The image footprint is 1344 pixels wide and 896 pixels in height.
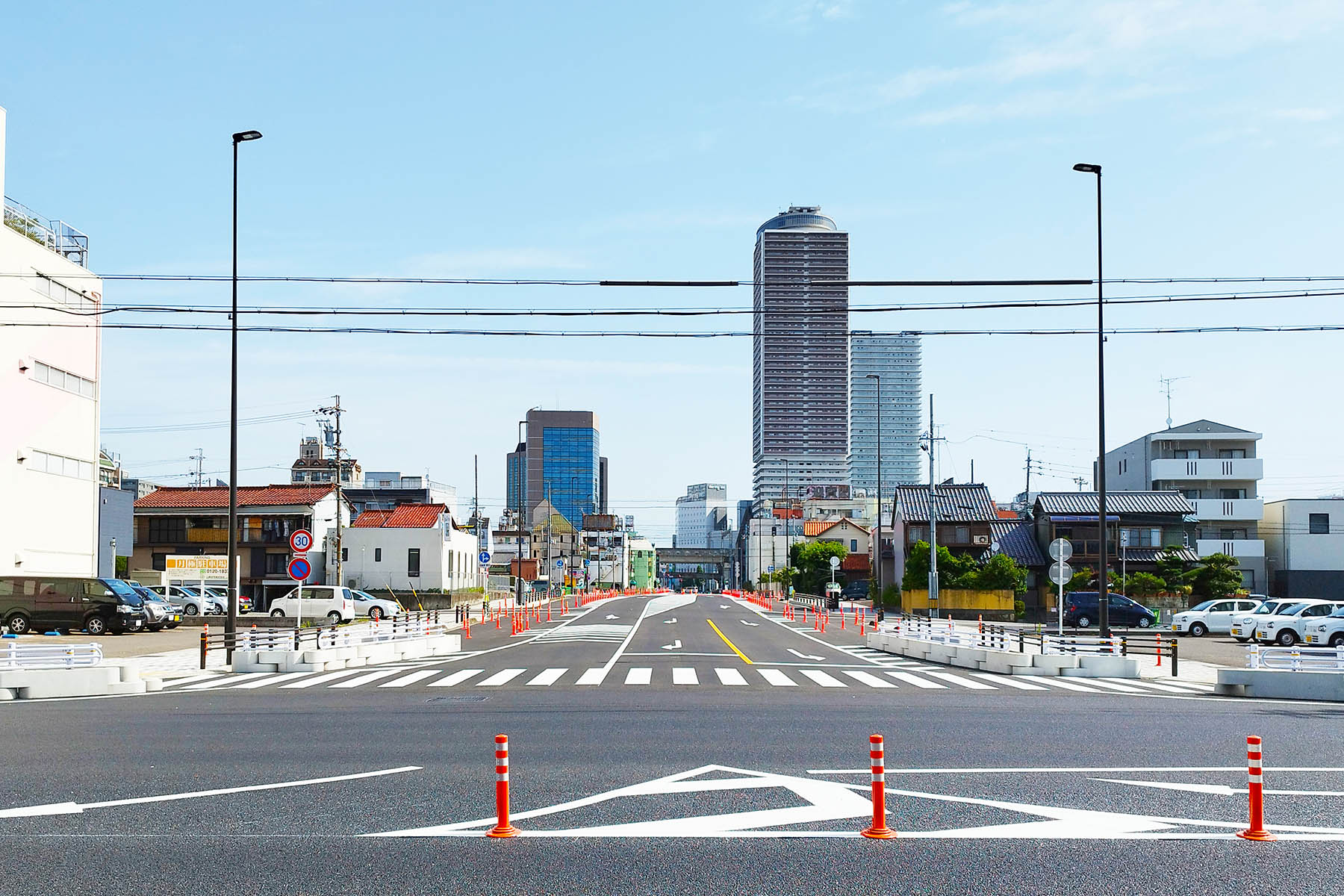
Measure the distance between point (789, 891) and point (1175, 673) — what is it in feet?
72.0

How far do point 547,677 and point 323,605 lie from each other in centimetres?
3223

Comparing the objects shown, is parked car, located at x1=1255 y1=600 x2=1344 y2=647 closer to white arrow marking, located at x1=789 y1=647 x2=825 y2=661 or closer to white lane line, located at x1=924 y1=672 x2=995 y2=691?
white arrow marking, located at x1=789 y1=647 x2=825 y2=661

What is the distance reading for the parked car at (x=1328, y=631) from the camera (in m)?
35.6

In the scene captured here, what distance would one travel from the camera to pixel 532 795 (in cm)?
1086

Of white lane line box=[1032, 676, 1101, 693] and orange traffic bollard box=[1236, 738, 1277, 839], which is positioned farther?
white lane line box=[1032, 676, 1101, 693]

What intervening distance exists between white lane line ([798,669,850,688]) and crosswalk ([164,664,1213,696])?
17 mm

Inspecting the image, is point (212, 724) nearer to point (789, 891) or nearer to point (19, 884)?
point (19, 884)

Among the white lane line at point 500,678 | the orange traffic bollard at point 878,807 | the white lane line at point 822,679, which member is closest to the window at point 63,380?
the white lane line at point 500,678

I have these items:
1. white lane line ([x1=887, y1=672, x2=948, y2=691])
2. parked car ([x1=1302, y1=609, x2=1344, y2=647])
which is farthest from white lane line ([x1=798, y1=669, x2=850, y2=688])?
parked car ([x1=1302, y1=609, x2=1344, y2=647])

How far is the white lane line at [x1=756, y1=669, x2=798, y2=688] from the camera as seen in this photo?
77.5 feet

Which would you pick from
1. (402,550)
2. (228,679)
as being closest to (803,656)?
(228,679)

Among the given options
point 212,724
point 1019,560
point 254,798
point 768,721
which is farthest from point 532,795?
point 1019,560

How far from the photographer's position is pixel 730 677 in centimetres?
2514

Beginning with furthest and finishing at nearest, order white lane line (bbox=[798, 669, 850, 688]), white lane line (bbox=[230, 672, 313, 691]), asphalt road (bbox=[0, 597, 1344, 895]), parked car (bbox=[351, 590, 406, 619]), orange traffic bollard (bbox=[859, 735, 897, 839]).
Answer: parked car (bbox=[351, 590, 406, 619]) < white lane line (bbox=[798, 669, 850, 688]) < white lane line (bbox=[230, 672, 313, 691]) < orange traffic bollard (bbox=[859, 735, 897, 839]) < asphalt road (bbox=[0, 597, 1344, 895])
